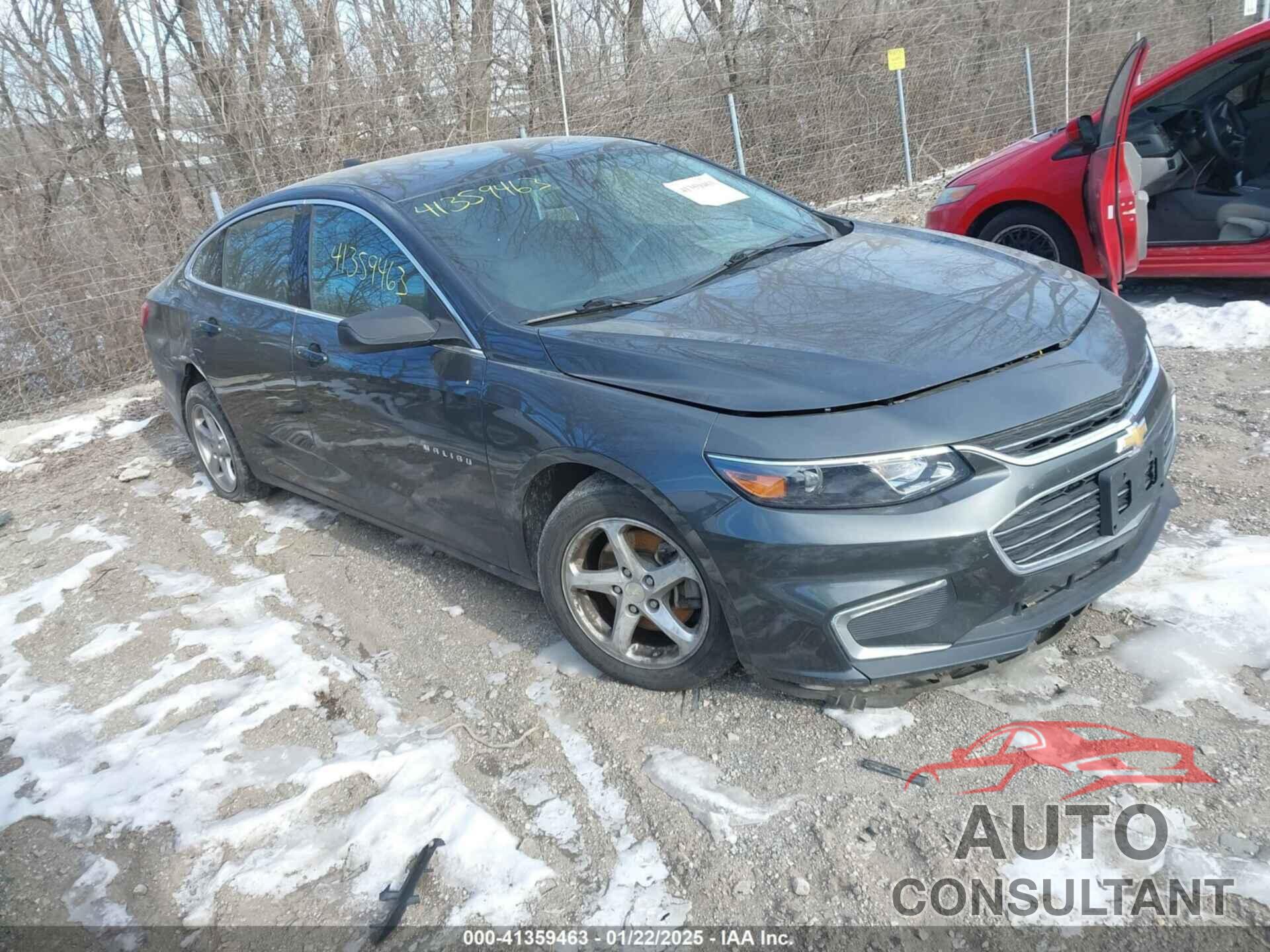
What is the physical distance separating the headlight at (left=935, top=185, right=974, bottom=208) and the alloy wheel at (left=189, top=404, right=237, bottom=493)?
4.63 metres

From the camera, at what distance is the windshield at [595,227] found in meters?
3.52

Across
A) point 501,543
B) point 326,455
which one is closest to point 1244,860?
point 501,543

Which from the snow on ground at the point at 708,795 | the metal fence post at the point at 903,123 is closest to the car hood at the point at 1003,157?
the snow on ground at the point at 708,795

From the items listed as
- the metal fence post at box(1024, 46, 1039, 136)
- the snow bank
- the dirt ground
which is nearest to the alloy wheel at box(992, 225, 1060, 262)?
the snow bank

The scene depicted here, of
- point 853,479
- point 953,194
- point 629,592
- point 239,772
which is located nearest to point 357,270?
point 629,592

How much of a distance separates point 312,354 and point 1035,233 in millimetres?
Result: 4376

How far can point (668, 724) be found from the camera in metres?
3.17

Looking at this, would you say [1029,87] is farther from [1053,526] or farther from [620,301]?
[1053,526]

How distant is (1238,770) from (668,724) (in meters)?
1.55

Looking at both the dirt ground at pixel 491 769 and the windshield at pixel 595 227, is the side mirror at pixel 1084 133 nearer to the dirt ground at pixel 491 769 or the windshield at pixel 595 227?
the dirt ground at pixel 491 769

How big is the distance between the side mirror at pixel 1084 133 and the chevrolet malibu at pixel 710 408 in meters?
2.41

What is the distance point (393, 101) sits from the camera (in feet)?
34.2

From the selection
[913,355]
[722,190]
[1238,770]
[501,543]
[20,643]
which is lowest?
[1238,770]

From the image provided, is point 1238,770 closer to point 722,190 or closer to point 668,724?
point 668,724
